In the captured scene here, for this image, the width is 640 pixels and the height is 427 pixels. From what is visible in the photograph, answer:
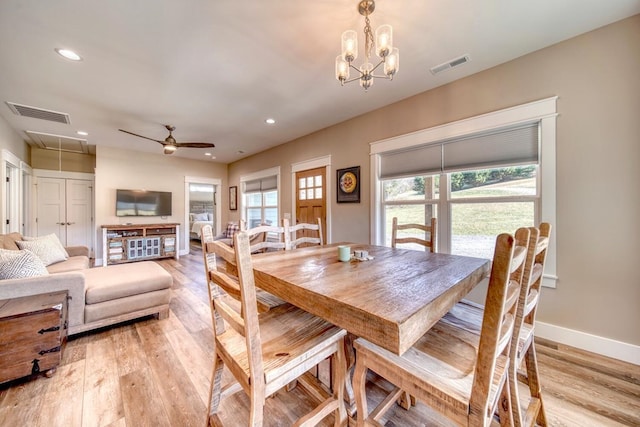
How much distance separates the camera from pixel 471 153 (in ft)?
8.36

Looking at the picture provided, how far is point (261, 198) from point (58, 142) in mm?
4135

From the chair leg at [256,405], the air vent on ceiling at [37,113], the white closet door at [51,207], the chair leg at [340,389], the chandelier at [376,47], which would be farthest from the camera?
the white closet door at [51,207]

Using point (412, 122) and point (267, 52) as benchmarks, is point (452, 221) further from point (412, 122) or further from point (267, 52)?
point (267, 52)

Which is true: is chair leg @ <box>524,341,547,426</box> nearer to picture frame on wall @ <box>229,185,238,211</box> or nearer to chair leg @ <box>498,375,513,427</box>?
chair leg @ <box>498,375,513,427</box>

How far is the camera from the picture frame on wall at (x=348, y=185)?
3.56m

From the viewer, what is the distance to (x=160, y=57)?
218 centimetres

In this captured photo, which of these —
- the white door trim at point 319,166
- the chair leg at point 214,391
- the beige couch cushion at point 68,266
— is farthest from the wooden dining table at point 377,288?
the beige couch cushion at point 68,266

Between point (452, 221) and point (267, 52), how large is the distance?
2556mm

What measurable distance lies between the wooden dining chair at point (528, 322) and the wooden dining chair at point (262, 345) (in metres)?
0.69

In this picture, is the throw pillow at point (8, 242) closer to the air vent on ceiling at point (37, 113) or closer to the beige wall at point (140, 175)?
the air vent on ceiling at point (37, 113)

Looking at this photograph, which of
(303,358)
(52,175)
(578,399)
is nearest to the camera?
Answer: (303,358)

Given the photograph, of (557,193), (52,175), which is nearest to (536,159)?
(557,193)

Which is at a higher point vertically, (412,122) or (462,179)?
(412,122)

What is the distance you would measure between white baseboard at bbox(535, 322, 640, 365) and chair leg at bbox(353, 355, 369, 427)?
212 centimetres
